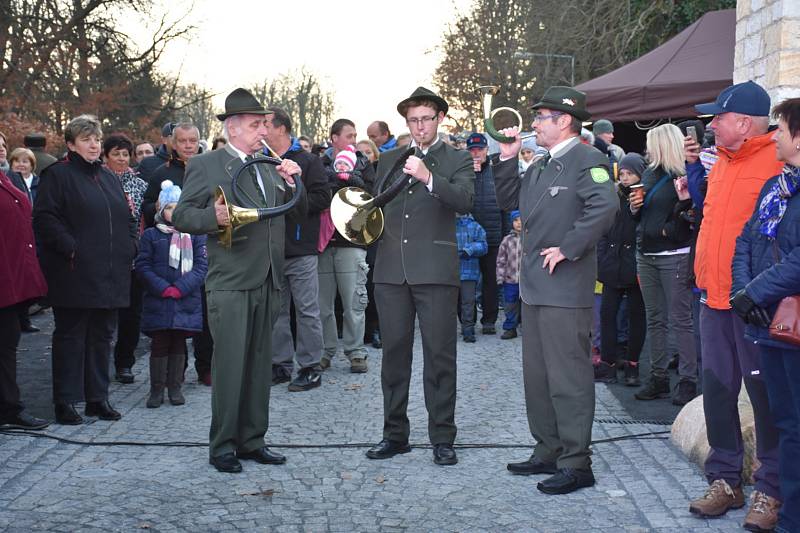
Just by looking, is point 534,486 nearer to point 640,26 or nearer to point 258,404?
point 258,404

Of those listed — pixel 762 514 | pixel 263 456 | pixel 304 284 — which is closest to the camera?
pixel 762 514

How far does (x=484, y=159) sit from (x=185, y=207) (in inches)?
239

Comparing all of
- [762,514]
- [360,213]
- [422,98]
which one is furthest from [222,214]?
[762,514]

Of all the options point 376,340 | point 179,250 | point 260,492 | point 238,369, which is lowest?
point 260,492

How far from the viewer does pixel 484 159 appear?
11.7 meters

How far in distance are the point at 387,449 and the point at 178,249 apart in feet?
8.64

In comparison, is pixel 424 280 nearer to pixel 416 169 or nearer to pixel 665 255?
pixel 416 169

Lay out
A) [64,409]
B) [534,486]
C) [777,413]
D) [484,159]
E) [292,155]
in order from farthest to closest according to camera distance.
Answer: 1. [484,159]
2. [292,155]
3. [64,409]
4. [534,486]
5. [777,413]

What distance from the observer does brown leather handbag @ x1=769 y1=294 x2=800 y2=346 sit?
4.48 m

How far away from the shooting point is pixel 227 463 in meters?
6.07

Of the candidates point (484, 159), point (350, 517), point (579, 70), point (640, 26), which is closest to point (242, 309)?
point (350, 517)

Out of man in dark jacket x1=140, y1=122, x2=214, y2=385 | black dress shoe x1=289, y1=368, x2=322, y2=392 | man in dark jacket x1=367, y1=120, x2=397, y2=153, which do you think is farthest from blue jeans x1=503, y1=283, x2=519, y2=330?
man in dark jacket x1=140, y1=122, x2=214, y2=385

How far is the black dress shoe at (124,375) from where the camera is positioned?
8828mm

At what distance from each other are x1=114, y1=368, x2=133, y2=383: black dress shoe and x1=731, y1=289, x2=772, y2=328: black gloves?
5.67 metres
